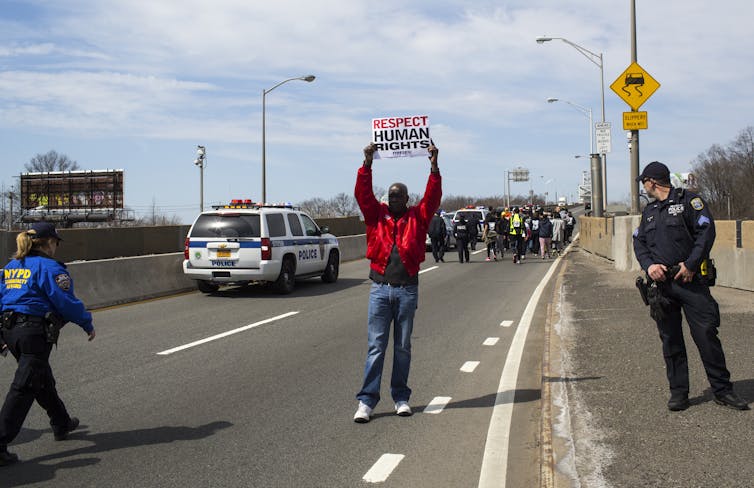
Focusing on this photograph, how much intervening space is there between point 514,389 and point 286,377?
7.64ft

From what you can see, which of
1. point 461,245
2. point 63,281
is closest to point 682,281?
point 63,281

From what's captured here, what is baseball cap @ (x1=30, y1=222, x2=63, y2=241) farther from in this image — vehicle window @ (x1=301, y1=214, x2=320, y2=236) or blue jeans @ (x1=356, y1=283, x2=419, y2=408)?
vehicle window @ (x1=301, y1=214, x2=320, y2=236)

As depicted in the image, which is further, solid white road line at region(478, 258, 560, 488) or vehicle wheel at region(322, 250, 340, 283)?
vehicle wheel at region(322, 250, 340, 283)

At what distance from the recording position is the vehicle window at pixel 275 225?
601 inches

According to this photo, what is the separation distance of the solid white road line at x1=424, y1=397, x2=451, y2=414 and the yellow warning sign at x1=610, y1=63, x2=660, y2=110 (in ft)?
36.5

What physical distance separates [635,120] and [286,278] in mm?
8310

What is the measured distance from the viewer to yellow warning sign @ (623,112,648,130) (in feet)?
52.5

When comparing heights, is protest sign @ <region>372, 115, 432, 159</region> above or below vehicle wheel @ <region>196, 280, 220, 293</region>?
above

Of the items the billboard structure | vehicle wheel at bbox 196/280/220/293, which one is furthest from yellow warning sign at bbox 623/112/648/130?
the billboard structure

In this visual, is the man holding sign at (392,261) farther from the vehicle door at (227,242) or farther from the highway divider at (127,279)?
the vehicle door at (227,242)

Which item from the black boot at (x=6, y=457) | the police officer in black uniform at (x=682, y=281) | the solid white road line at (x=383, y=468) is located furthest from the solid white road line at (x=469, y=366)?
the black boot at (x=6, y=457)

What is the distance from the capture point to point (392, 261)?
596cm

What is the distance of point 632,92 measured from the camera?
1575cm

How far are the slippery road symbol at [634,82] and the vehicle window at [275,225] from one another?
785 cm
